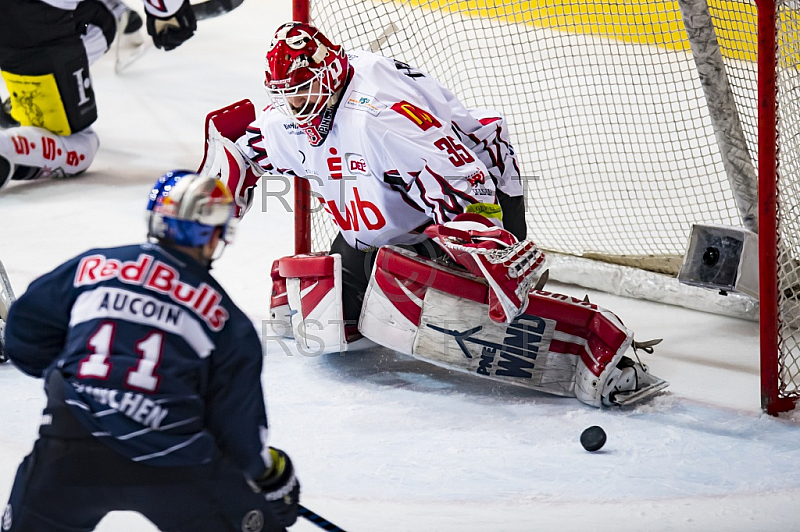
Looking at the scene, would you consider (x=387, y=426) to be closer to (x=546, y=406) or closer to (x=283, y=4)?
(x=546, y=406)

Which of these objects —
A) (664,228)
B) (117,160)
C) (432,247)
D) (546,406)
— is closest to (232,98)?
(117,160)

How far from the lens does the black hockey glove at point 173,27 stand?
5.09 meters

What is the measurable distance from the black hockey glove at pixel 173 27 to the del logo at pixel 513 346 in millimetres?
2578

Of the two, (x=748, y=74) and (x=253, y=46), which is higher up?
(x=748, y=74)

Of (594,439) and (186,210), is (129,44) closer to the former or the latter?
(594,439)

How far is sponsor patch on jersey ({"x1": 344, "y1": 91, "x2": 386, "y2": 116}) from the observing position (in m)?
3.11

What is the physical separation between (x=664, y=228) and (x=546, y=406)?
149cm

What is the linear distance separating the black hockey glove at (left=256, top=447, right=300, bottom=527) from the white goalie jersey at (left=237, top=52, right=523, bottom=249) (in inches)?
46.6

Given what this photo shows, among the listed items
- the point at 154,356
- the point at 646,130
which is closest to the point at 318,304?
the point at 154,356

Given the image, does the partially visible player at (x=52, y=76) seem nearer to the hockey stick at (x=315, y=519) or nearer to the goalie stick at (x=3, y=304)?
the goalie stick at (x=3, y=304)

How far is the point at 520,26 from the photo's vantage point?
4.81m

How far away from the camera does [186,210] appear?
183cm

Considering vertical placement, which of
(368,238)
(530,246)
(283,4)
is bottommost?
(283,4)

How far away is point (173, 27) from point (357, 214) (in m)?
2.21
